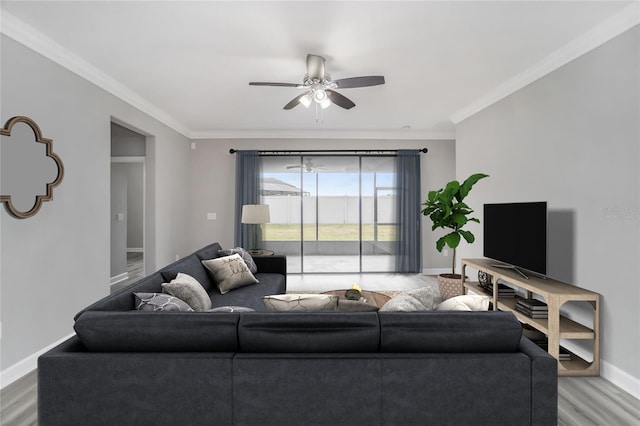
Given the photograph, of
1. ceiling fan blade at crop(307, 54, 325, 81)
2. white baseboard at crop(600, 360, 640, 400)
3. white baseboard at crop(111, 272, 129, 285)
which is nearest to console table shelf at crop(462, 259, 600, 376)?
white baseboard at crop(600, 360, 640, 400)

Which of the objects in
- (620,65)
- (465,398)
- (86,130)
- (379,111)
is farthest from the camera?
(379,111)

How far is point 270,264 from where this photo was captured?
4.10 m

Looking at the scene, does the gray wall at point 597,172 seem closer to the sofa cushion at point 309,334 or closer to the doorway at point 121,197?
the sofa cushion at point 309,334

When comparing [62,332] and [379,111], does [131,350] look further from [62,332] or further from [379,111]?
[379,111]

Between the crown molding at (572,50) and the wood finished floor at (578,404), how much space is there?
2566 mm

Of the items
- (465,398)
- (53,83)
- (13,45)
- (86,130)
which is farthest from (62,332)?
(465,398)

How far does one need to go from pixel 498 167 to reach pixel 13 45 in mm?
4757

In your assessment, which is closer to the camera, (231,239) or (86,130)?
(86,130)

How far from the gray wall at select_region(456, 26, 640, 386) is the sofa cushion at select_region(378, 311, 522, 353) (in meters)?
1.53

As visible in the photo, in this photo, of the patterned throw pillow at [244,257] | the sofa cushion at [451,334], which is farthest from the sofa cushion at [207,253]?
the sofa cushion at [451,334]

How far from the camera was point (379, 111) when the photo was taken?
475 cm

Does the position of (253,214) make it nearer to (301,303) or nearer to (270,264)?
(270,264)

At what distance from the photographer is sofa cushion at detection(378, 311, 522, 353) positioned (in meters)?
1.50

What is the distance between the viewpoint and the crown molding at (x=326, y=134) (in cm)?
589
